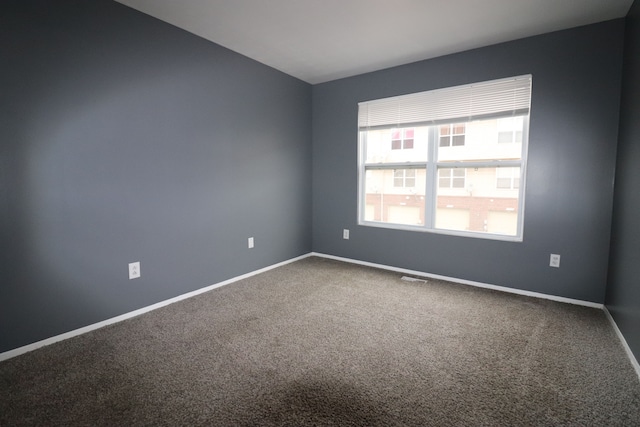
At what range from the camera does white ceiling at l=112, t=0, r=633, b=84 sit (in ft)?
7.30

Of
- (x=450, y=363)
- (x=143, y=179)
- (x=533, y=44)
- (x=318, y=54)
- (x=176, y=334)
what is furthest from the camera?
(x=318, y=54)

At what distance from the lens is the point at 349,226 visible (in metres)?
3.99

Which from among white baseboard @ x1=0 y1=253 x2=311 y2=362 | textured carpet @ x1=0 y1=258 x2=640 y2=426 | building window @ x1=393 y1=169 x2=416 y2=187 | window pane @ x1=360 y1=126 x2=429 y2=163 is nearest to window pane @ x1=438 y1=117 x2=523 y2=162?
window pane @ x1=360 y1=126 x2=429 y2=163

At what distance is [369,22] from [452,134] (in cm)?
149

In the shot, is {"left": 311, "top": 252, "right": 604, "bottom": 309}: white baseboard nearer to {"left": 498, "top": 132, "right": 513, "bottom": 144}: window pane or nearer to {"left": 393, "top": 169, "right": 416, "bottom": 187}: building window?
{"left": 393, "top": 169, "right": 416, "bottom": 187}: building window

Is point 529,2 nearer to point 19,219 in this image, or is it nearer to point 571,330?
point 571,330

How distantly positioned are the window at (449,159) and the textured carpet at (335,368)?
0.99m

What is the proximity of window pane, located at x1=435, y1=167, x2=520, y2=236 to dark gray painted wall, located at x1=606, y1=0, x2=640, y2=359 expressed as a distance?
754 millimetres

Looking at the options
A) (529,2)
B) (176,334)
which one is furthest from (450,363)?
(529,2)

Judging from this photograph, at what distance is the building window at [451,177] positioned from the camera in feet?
10.6

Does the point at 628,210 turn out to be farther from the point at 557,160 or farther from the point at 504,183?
the point at 504,183

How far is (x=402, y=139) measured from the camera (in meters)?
3.62

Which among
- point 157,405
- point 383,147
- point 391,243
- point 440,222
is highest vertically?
point 383,147

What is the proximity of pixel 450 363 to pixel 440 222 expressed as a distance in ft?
6.18
